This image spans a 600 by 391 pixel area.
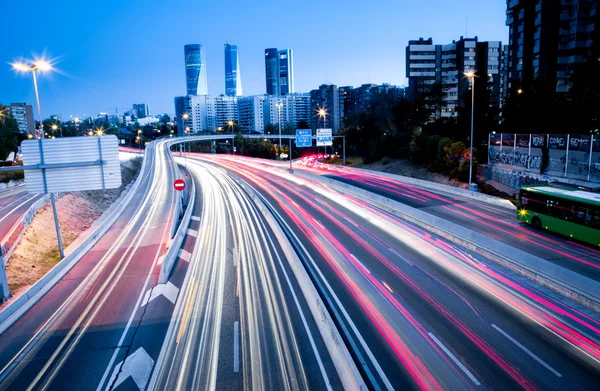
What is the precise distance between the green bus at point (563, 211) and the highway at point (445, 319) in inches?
249

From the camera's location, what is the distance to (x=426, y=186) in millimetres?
45625

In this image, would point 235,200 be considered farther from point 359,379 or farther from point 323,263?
point 359,379

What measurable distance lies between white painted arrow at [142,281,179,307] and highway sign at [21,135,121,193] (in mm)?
5089

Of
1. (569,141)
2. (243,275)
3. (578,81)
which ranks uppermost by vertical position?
(578,81)

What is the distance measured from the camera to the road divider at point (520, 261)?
15.4 m

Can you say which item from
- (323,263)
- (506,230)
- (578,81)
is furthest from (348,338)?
(578,81)

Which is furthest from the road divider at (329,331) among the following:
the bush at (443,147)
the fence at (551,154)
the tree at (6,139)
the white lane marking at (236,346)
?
the tree at (6,139)

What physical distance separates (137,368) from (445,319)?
34.0ft

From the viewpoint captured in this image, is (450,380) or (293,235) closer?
(450,380)

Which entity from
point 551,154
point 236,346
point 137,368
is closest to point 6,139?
point 137,368

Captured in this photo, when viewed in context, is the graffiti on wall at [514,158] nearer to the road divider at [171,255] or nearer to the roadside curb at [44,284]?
the road divider at [171,255]

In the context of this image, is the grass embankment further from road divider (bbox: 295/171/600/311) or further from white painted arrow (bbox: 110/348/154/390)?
road divider (bbox: 295/171/600/311)

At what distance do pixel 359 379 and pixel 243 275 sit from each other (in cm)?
1119

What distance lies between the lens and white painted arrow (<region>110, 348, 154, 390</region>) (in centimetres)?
1159
